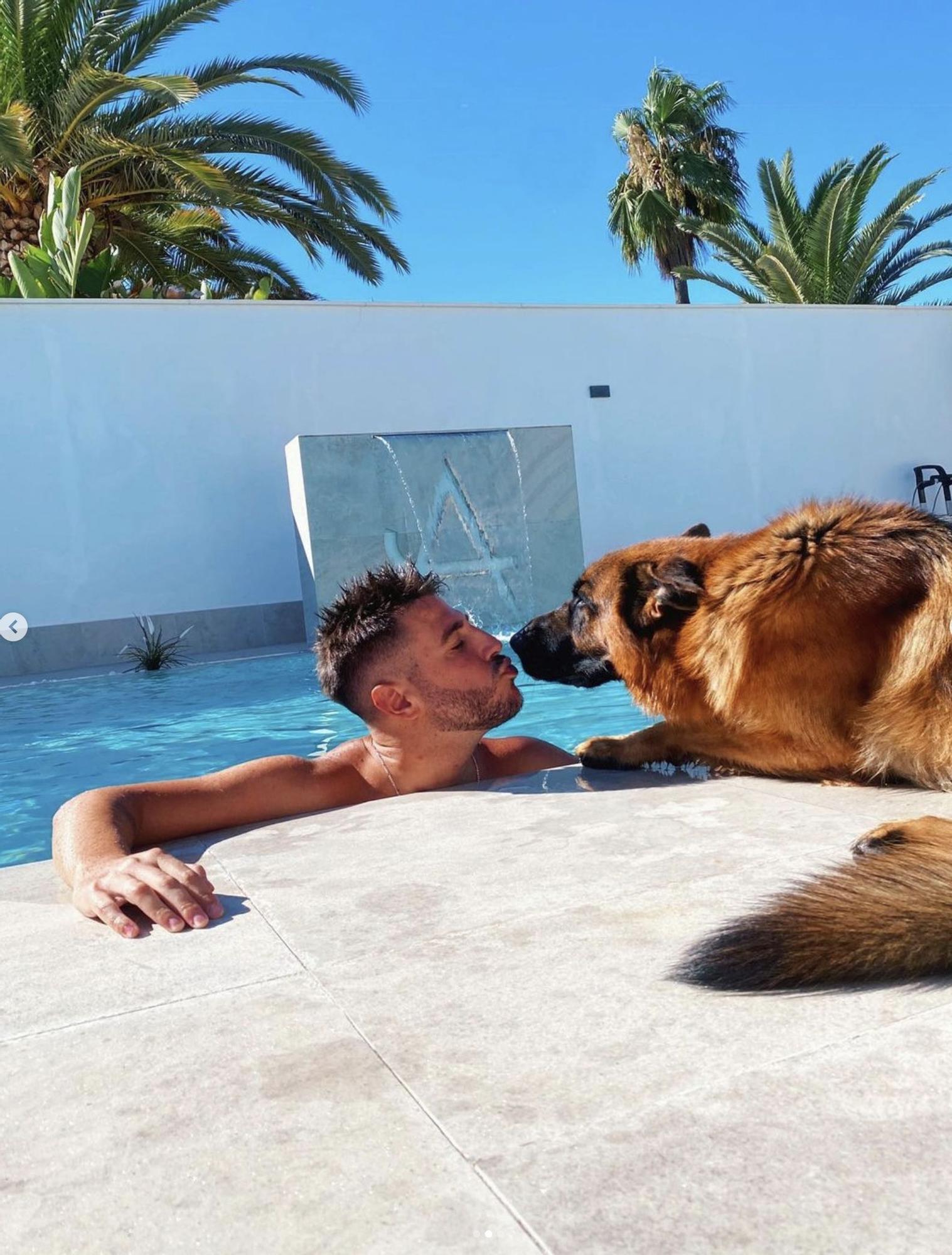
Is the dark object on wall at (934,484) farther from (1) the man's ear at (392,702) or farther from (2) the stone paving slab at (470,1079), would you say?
(2) the stone paving slab at (470,1079)

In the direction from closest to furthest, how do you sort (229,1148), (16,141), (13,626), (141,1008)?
(229,1148) < (141,1008) < (13,626) < (16,141)

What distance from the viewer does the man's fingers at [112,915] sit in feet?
7.29

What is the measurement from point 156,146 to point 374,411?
443 centimetres

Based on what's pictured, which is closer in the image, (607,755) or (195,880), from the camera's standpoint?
(195,880)

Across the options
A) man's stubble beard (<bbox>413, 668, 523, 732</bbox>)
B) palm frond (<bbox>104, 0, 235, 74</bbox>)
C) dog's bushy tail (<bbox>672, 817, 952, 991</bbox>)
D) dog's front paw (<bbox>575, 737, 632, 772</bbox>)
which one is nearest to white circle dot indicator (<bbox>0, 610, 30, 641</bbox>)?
palm frond (<bbox>104, 0, 235, 74</bbox>)

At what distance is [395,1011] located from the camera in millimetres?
1678

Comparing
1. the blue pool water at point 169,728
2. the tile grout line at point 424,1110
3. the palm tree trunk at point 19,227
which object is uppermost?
the palm tree trunk at point 19,227

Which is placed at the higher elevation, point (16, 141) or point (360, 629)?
point (16, 141)

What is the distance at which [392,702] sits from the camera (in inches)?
135

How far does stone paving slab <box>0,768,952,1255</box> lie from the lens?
1.10m

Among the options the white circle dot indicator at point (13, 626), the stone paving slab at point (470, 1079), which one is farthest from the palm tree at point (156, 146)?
the stone paving slab at point (470, 1079)

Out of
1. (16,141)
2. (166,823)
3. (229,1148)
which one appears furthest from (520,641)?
(16,141)

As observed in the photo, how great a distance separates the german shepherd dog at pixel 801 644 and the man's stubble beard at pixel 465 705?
14.3 inches

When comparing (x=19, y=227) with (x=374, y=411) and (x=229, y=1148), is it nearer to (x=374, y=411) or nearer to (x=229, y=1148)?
(x=374, y=411)
